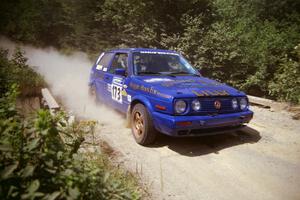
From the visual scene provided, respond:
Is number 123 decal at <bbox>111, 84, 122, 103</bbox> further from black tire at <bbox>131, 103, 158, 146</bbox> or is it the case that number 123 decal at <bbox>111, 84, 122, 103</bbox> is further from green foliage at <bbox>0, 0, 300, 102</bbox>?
green foliage at <bbox>0, 0, 300, 102</bbox>

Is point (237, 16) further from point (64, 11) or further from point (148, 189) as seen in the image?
point (148, 189)

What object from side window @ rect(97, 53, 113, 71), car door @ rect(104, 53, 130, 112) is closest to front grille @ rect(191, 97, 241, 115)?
car door @ rect(104, 53, 130, 112)

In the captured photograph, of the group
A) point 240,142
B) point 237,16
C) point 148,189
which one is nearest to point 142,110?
point 148,189

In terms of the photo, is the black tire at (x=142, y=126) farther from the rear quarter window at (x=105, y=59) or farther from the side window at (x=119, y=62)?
the rear quarter window at (x=105, y=59)

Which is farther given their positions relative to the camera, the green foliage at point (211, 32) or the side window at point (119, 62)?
the green foliage at point (211, 32)

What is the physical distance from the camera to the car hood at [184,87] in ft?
14.1

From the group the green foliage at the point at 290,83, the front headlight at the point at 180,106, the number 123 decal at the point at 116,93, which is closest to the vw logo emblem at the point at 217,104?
the front headlight at the point at 180,106

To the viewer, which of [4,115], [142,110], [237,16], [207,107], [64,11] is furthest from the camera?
[64,11]

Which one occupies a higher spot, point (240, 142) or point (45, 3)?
point (45, 3)

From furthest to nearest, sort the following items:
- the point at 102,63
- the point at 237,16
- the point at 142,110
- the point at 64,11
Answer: the point at 64,11
the point at 237,16
the point at 102,63
the point at 142,110

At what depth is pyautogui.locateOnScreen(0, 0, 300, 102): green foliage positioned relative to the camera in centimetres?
1005

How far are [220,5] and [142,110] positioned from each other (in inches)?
465

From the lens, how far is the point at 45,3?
18531 millimetres

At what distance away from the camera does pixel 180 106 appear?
13.9 feet
